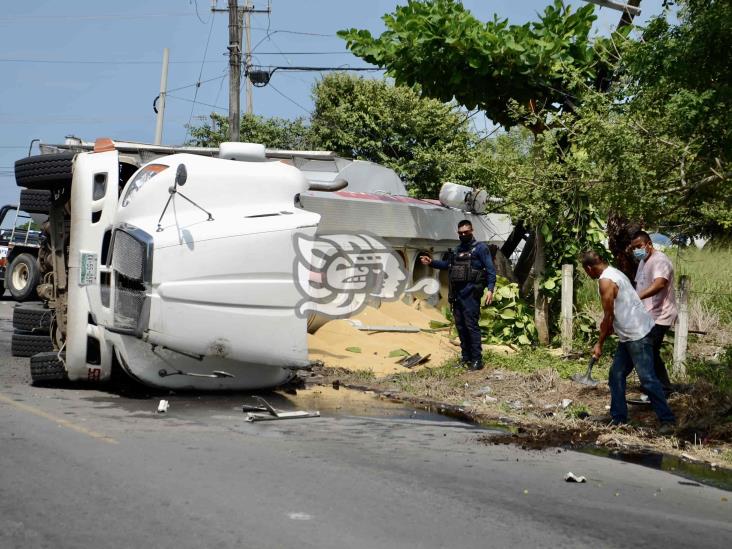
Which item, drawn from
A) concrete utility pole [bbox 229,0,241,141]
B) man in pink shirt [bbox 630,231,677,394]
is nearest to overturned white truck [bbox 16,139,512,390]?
man in pink shirt [bbox 630,231,677,394]

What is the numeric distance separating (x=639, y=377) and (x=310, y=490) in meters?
3.79

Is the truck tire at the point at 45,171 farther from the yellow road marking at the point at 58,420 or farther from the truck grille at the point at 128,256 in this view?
the yellow road marking at the point at 58,420

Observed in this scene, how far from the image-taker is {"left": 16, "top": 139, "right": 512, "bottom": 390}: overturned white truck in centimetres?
948

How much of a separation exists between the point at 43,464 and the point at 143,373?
10.9 feet

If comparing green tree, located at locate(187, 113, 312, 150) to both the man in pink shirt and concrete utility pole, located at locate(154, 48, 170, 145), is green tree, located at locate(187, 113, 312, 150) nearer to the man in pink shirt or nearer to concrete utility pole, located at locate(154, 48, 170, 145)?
concrete utility pole, located at locate(154, 48, 170, 145)

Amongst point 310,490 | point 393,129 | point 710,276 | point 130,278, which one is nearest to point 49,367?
point 130,278

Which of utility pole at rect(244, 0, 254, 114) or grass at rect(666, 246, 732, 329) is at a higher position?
utility pole at rect(244, 0, 254, 114)

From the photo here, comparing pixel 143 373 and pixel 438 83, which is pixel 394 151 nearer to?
pixel 438 83

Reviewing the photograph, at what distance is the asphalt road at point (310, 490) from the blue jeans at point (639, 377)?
4.11ft

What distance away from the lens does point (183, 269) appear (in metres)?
9.44

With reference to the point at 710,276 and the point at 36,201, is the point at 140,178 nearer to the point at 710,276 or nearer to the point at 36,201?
the point at 36,201

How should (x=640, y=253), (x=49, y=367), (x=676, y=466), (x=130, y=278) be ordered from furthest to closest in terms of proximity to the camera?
(x=49, y=367)
(x=640, y=253)
(x=130, y=278)
(x=676, y=466)

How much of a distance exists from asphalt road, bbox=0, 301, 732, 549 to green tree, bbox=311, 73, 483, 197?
2221cm

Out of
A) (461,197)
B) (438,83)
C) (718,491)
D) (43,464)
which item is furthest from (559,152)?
(43,464)
